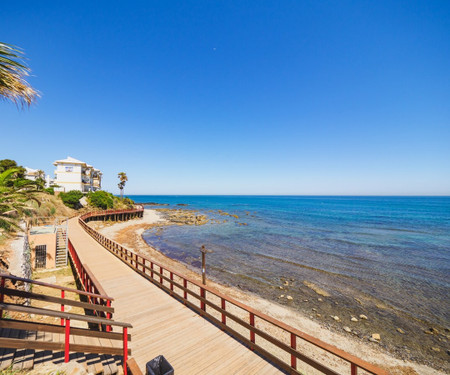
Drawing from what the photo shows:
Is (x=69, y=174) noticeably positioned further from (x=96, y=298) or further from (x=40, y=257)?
(x=96, y=298)

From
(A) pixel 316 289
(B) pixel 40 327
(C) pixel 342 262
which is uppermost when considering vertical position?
(B) pixel 40 327

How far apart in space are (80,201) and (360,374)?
53288 mm

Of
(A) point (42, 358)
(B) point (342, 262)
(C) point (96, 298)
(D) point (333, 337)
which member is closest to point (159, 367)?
(A) point (42, 358)

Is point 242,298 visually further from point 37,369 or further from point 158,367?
point 37,369

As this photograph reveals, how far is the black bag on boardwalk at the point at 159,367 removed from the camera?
3.58 m

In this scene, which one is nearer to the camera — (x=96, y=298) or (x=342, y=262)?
(x=96, y=298)

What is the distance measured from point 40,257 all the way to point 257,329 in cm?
1927

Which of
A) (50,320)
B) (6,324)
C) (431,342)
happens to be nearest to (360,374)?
(431,342)

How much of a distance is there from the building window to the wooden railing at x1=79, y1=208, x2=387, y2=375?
12.7ft

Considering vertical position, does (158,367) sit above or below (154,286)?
above

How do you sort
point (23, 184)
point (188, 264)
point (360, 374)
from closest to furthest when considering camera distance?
point (23, 184), point (360, 374), point (188, 264)

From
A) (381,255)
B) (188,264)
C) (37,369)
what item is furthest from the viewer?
(381,255)

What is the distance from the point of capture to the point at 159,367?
12.3 feet

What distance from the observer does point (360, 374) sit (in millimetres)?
7844
